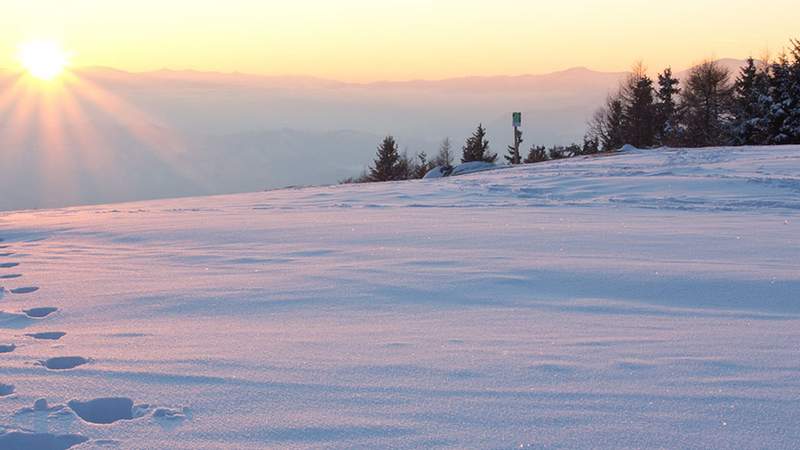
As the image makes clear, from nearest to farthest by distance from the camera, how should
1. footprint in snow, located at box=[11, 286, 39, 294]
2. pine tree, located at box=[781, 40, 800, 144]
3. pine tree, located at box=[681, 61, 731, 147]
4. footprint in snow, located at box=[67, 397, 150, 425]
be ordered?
1. footprint in snow, located at box=[67, 397, 150, 425]
2. footprint in snow, located at box=[11, 286, 39, 294]
3. pine tree, located at box=[781, 40, 800, 144]
4. pine tree, located at box=[681, 61, 731, 147]

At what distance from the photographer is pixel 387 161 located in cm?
4728

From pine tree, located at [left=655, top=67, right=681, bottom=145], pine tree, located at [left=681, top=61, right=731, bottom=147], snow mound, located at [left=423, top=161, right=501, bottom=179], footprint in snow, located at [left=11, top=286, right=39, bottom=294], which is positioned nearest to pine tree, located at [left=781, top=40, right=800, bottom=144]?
pine tree, located at [left=681, top=61, right=731, bottom=147]

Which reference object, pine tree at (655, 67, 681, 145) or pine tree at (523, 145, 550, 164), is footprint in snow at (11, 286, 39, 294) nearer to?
pine tree at (523, 145, 550, 164)

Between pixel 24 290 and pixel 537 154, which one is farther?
pixel 537 154

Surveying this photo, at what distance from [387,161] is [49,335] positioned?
43.9 meters

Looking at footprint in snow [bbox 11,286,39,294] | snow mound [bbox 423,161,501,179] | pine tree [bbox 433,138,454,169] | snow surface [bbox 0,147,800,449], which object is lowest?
snow surface [bbox 0,147,800,449]

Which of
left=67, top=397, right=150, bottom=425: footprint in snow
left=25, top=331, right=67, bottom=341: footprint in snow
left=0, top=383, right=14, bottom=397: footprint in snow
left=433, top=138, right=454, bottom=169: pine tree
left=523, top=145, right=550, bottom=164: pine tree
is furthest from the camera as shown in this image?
left=433, top=138, right=454, bottom=169: pine tree

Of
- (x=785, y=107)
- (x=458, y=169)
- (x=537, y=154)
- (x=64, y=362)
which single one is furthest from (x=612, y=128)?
(x=64, y=362)

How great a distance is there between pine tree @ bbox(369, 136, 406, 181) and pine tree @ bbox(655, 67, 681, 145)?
16429mm

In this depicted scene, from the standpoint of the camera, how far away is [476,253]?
5.80 meters

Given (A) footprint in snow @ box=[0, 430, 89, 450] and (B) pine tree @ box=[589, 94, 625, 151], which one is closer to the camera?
(A) footprint in snow @ box=[0, 430, 89, 450]

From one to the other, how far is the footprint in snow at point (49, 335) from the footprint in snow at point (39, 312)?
18.6 inches

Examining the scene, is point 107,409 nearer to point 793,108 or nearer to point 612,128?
point 793,108

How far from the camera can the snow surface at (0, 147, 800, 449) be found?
7.93 ft
